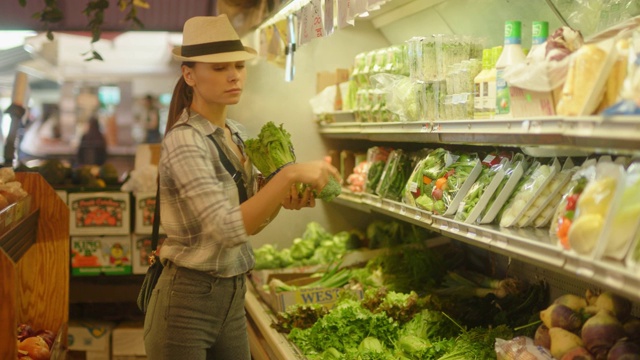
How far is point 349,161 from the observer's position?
20.1 ft

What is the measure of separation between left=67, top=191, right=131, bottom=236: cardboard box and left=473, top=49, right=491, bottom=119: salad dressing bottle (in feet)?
12.1

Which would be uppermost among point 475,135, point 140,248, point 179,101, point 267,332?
point 179,101

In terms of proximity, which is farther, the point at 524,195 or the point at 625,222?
the point at 524,195

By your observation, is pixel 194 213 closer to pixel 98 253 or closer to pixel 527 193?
pixel 527 193

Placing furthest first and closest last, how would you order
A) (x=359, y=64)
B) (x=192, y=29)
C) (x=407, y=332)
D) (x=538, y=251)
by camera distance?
(x=359, y=64)
(x=407, y=332)
(x=192, y=29)
(x=538, y=251)

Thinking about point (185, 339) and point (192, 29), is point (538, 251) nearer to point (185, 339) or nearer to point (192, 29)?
point (185, 339)

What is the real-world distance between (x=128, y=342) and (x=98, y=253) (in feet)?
2.58

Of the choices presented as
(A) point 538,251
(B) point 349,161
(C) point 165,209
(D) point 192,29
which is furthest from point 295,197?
(B) point 349,161

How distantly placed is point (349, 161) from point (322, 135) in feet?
2.07

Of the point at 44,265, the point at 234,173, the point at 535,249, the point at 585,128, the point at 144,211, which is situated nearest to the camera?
the point at 585,128

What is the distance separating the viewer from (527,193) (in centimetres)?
335

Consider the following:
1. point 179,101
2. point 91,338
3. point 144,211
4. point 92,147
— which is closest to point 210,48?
point 179,101

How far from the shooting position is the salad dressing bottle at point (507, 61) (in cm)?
318

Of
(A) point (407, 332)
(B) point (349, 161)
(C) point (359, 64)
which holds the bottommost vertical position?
(A) point (407, 332)
